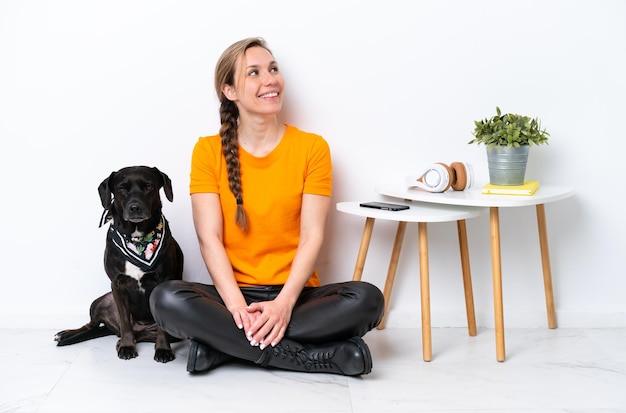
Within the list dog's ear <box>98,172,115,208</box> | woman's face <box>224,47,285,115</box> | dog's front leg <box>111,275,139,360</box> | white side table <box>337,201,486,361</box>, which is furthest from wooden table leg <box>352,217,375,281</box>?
dog's ear <box>98,172,115,208</box>

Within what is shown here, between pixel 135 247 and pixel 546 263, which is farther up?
pixel 135 247

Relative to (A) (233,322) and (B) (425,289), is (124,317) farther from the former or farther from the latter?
(B) (425,289)

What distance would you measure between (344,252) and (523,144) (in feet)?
2.37

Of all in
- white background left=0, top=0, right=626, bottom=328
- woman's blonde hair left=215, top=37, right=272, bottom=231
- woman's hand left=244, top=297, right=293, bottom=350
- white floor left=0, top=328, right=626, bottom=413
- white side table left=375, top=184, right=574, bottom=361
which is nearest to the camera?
white floor left=0, top=328, right=626, bottom=413

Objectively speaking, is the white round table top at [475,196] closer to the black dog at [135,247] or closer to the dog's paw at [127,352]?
the black dog at [135,247]

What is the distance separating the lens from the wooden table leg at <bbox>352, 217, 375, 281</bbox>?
2.53m

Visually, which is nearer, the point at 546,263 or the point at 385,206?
the point at 385,206

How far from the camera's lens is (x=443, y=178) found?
2.41 metres

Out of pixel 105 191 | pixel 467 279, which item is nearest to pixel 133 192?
Result: pixel 105 191

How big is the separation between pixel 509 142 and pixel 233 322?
3.37 ft

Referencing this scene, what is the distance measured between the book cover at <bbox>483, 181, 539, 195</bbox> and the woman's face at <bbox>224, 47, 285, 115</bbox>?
720 millimetres

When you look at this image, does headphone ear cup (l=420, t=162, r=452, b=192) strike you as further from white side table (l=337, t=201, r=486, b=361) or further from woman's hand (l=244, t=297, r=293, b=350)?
woman's hand (l=244, t=297, r=293, b=350)

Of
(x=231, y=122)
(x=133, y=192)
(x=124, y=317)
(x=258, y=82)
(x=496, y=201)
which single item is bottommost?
(x=124, y=317)

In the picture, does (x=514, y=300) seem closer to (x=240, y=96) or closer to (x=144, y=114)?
(x=240, y=96)
